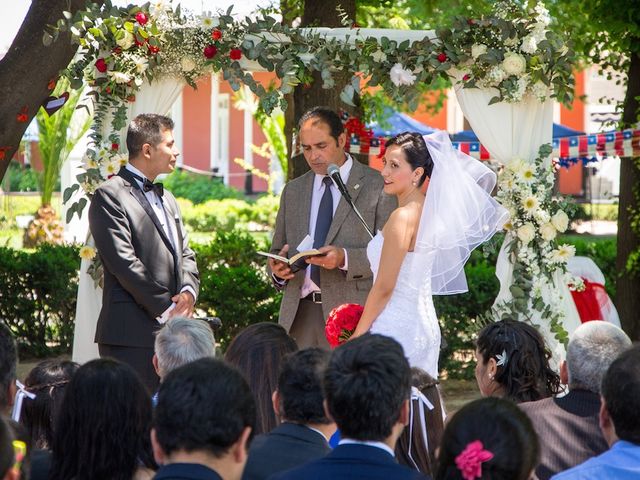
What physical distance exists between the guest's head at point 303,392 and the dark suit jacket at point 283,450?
0.12 ft

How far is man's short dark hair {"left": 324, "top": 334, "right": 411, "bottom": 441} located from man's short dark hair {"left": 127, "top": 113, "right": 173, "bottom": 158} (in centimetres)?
338

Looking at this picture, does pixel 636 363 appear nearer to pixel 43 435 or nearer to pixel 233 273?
pixel 43 435

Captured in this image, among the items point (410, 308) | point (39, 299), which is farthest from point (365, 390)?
point (39, 299)

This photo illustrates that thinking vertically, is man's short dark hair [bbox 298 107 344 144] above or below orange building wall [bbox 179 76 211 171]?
below

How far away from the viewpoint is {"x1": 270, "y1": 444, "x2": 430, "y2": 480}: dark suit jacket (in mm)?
2691

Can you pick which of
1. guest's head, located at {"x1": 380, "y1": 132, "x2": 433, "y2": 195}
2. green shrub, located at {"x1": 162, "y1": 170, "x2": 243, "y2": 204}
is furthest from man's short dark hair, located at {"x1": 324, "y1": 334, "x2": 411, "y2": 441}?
green shrub, located at {"x1": 162, "y1": 170, "x2": 243, "y2": 204}

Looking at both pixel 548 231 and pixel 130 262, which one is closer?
pixel 130 262

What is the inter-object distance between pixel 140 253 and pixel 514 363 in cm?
250

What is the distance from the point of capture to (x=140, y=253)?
582cm

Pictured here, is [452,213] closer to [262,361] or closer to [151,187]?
[151,187]

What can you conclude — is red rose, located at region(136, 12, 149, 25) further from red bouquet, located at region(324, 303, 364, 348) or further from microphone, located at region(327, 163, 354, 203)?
red bouquet, located at region(324, 303, 364, 348)

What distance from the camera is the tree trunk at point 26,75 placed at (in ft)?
21.9

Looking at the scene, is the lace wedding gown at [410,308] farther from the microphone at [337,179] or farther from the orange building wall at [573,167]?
the orange building wall at [573,167]

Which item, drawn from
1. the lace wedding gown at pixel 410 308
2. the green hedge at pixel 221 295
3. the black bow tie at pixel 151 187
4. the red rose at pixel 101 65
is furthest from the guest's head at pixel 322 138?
the green hedge at pixel 221 295
